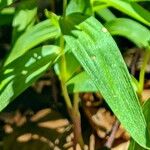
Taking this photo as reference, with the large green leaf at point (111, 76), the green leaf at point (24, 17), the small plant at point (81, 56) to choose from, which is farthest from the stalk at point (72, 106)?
the green leaf at point (24, 17)

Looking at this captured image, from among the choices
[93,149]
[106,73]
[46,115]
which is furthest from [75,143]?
[106,73]

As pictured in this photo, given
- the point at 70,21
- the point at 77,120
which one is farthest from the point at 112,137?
the point at 70,21

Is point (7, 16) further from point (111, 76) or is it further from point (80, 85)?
point (111, 76)

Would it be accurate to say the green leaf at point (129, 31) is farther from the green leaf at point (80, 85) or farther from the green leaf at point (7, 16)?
the green leaf at point (7, 16)

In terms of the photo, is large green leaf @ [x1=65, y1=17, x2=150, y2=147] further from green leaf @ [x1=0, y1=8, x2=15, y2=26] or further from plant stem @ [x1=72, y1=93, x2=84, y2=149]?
green leaf @ [x1=0, y1=8, x2=15, y2=26]

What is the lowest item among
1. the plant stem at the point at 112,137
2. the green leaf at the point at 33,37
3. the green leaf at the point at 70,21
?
the plant stem at the point at 112,137

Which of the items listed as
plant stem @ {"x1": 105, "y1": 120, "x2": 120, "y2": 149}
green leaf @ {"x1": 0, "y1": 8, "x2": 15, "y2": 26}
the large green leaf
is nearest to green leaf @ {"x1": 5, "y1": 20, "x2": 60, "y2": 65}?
the large green leaf
